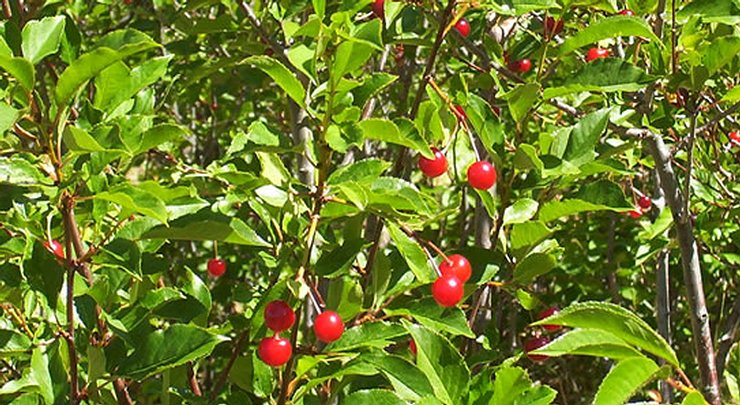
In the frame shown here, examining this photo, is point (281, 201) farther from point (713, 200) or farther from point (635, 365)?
point (713, 200)

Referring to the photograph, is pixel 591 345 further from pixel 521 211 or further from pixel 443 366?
pixel 521 211

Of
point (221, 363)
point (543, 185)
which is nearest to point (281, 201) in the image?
point (543, 185)

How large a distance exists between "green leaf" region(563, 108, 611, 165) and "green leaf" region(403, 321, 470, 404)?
0.53 meters

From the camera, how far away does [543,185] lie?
178 cm

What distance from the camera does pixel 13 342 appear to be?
1.64 m

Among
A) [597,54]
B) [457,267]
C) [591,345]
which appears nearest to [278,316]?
[457,267]

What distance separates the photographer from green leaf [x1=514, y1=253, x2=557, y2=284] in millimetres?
1785

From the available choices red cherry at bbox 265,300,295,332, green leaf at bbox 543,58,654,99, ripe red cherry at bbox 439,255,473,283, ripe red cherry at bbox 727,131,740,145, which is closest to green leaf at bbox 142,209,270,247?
red cherry at bbox 265,300,295,332

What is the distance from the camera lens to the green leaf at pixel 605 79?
66.8 inches

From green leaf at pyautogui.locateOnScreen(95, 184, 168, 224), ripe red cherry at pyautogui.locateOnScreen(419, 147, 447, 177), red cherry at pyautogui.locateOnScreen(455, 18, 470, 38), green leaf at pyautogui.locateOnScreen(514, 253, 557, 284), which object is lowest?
green leaf at pyautogui.locateOnScreen(514, 253, 557, 284)

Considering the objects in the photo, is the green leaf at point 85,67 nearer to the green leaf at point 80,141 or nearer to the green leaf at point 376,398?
the green leaf at point 80,141

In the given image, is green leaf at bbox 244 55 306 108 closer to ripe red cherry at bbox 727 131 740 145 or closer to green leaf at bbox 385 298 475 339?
green leaf at bbox 385 298 475 339

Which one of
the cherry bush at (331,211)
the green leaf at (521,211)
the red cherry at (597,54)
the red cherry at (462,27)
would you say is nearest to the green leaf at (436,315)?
the cherry bush at (331,211)

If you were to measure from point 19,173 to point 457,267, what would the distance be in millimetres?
762
